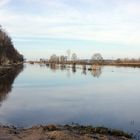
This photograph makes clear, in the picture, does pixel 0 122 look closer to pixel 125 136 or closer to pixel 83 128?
pixel 83 128

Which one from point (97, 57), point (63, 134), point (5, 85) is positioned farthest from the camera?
point (97, 57)

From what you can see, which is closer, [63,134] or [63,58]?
[63,134]

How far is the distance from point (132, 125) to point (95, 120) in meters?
2.26

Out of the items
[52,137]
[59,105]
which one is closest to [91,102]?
[59,105]

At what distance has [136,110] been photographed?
2386 cm

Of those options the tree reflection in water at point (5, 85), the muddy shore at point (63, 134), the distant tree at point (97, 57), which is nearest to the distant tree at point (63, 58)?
the distant tree at point (97, 57)

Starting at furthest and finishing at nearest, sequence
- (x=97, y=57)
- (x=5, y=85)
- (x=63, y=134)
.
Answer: (x=97, y=57) → (x=5, y=85) → (x=63, y=134)

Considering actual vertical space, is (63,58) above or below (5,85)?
above

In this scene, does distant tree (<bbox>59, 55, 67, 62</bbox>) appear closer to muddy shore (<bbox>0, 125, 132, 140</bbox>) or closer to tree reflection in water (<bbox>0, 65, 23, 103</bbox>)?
tree reflection in water (<bbox>0, 65, 23, 103</bbox>)

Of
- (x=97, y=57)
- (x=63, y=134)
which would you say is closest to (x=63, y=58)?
(x=97, y=57)

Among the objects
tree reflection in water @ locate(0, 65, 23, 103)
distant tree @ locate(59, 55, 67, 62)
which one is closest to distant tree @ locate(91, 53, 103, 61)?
distant tree @ locate(59, 55, 67, 62)

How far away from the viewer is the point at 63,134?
14.0 metres

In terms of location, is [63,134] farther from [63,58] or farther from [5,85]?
[63,58]

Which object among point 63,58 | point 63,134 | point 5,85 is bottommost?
point 5,85
